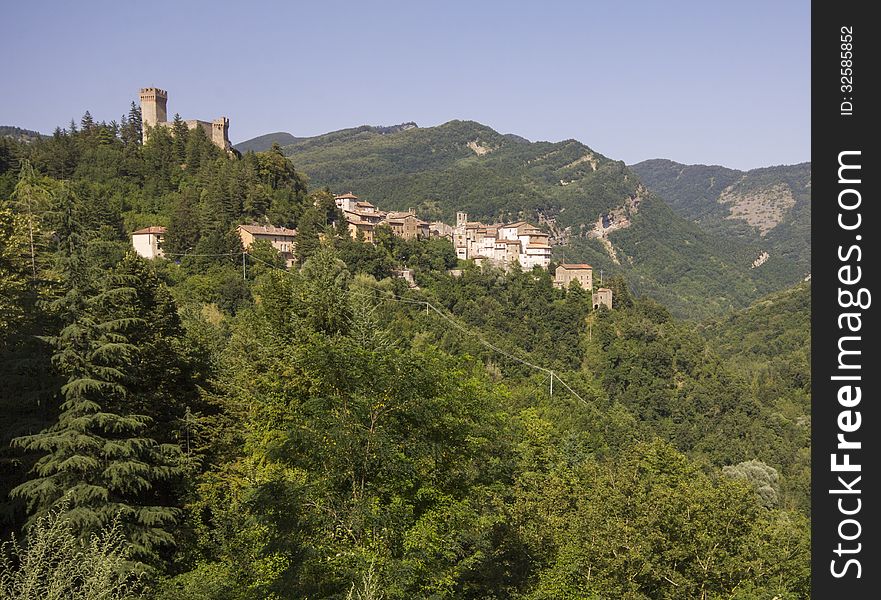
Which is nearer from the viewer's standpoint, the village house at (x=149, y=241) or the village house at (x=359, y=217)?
the village house at (x=149, y=241)

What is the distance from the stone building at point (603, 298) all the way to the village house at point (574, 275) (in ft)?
11.1

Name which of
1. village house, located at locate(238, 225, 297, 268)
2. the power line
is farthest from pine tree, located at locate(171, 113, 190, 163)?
the power line

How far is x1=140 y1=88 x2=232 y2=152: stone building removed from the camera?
82500 mm

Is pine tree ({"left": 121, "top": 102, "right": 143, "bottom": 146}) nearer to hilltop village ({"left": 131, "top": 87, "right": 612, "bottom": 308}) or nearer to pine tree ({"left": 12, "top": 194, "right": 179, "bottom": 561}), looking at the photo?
hilltop village ({"left": 131, "top": 87, "right": 612, "bottom": 308})

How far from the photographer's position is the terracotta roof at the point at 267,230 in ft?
203

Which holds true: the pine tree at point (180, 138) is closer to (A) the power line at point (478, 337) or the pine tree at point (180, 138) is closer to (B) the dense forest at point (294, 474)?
(A) the power line at point (478, 337)

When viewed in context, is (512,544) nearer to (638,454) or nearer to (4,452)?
(638,454)

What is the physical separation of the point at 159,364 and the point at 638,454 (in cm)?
1786

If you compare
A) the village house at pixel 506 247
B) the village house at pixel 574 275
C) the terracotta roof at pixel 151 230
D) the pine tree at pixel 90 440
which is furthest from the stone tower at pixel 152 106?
the pine tree at pixel 90 440

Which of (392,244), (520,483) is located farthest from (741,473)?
(392,244)

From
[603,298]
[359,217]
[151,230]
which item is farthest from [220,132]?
[603,298]

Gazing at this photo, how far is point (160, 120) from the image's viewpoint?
84.4 meters

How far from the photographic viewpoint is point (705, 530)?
19.7 meters
